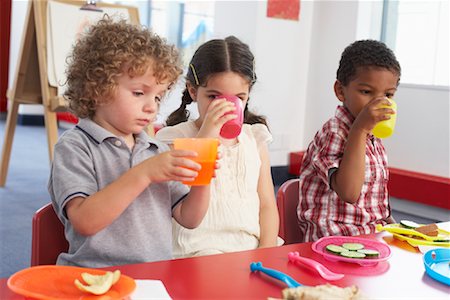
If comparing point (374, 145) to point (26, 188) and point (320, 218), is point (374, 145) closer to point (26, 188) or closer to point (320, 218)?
point (320, 218)

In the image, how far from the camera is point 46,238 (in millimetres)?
1206

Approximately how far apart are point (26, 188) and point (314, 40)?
233cm

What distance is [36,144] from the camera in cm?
628

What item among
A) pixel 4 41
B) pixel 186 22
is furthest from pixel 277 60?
pixel 4 41

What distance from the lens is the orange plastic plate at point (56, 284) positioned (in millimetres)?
770

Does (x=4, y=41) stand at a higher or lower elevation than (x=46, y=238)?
higher

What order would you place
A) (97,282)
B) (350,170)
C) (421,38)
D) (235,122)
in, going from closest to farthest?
(97,282) → (235,122) → (350,170) → (421,38)

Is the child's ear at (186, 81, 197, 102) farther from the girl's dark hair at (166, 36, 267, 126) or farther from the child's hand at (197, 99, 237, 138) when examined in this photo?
the child's hand at (197, 99, 237, 138)

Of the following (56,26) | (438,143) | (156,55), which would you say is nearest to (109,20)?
(156,55)

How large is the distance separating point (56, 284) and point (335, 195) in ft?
3.37

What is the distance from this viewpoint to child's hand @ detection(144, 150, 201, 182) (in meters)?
1.00

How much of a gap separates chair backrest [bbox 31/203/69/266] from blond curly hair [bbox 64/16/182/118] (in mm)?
217

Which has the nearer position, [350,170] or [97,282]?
[97,282]

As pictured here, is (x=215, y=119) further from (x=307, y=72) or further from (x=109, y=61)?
(x=307, y=72)
